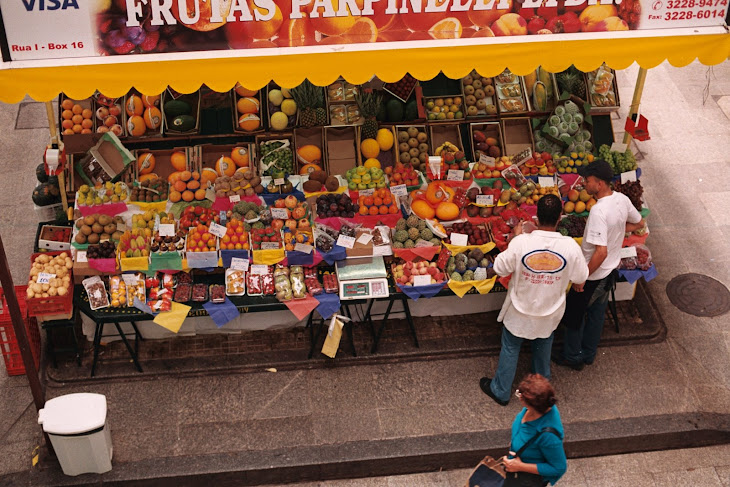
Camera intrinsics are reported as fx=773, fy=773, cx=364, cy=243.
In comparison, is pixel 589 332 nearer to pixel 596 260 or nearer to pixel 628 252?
pixel 628 252

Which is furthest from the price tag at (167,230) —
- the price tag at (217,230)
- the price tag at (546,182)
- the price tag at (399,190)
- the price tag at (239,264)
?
the price tag at (546,182)

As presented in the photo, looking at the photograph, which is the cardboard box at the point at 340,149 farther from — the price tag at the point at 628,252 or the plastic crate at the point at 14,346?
the plastic crate at the point at 14,346

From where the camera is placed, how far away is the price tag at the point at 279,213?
7730mm

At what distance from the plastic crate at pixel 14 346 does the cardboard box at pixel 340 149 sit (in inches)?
136

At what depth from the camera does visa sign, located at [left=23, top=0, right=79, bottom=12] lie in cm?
597

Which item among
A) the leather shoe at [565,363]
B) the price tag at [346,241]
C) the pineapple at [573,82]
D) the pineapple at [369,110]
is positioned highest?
the pineapple at [573,82]

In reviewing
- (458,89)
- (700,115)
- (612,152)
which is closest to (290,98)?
(458,89)

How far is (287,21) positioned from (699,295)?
533 centimetres

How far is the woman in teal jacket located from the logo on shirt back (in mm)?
1380

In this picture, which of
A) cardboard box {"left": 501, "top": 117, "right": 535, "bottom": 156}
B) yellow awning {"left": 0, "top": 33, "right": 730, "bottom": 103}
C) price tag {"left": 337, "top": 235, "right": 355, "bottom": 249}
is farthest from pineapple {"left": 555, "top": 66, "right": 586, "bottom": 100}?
price tag {"left": 337, "top": 235, "right": 355, "bottom": 249}

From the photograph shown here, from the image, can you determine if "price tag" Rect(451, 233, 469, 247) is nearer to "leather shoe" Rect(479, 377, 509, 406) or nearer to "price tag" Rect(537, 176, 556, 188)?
"price tag" Rect(537, 176, 556, 188)

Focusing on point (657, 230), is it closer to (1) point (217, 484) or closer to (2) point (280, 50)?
(2) point (280, 50)

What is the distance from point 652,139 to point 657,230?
6.60 feet

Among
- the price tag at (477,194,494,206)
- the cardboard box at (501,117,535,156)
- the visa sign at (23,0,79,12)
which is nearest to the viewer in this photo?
the visa sign at (23,0,79,12)
